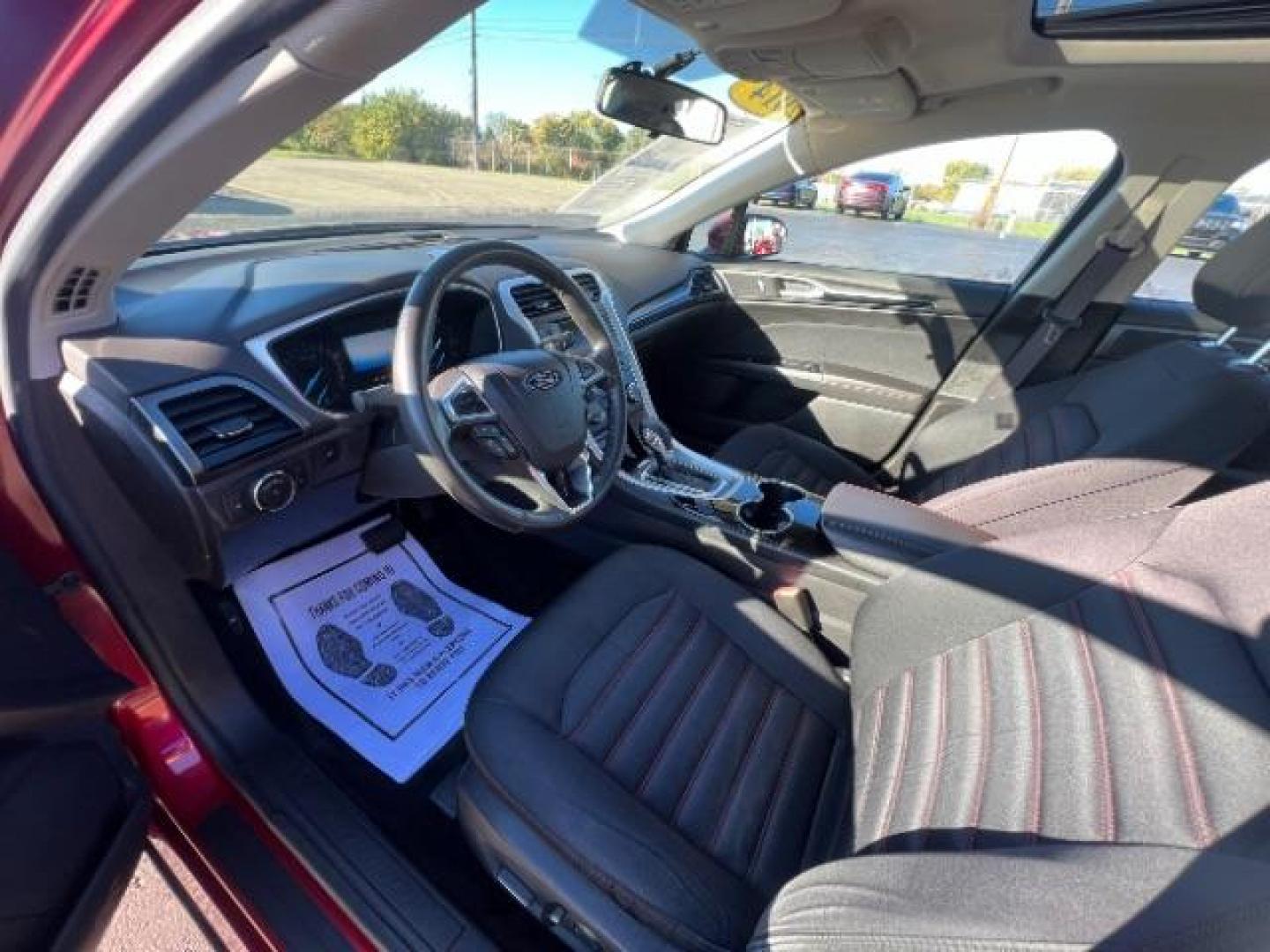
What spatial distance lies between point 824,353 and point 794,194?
617mm

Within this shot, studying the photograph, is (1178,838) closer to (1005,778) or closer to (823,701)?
(1005,778)

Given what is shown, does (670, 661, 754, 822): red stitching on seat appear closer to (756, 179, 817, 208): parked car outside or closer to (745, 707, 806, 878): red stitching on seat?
(745, 707, 806, 878): red stitching on seat

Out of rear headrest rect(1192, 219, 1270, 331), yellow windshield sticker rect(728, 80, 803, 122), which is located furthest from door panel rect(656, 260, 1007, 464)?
rear headrest rect(1192, 219, 1270, 331)

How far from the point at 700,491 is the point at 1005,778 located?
3.57 ft

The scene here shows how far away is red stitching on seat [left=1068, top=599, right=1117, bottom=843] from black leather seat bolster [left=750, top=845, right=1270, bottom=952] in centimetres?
8

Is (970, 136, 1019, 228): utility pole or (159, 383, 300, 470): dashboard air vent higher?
(970, 136, 1019, 228): utility pole

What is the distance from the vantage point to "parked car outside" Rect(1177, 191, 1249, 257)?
2.13m

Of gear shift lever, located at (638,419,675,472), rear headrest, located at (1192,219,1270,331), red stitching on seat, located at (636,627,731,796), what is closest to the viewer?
red stitching on seat, located at (636,627,731,796)

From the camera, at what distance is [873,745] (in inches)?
44.8

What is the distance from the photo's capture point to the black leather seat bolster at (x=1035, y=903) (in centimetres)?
59

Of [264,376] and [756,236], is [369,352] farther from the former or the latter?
[756,236]

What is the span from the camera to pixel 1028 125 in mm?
2281

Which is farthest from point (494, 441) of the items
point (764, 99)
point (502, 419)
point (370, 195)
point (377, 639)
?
point (764, 99)

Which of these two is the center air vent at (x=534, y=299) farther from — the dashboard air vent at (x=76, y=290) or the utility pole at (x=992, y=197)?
the utility pole at (x=992, y=197)
